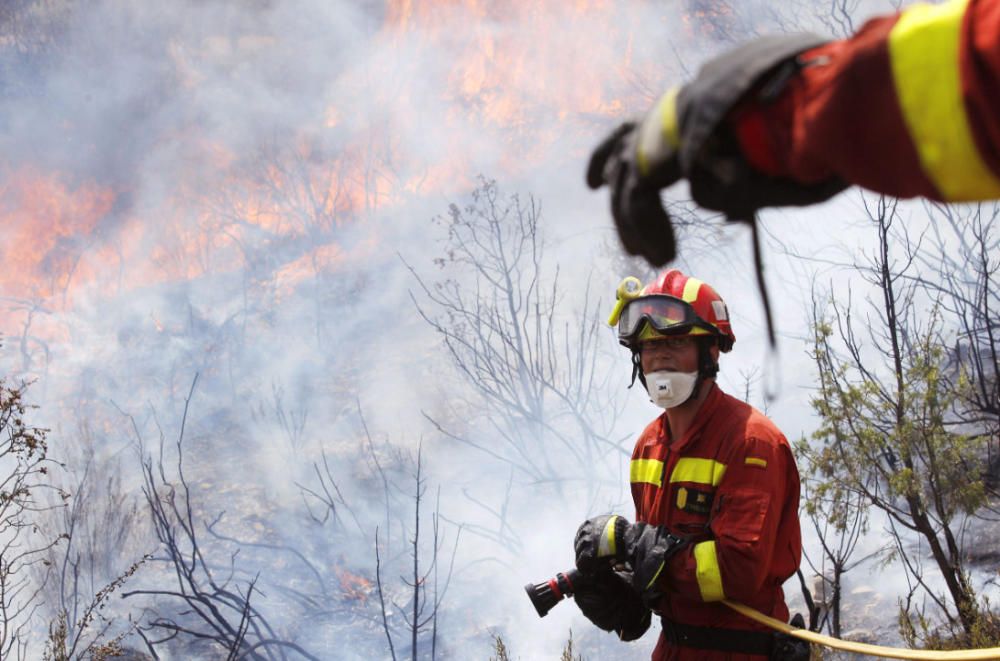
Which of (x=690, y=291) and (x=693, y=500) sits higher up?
(x=690, y=291)

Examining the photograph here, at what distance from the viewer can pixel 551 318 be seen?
1371 centimetres

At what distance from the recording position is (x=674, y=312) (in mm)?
3111

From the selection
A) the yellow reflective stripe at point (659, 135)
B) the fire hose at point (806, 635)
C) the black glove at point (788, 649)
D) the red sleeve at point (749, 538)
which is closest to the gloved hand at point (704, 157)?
the yellow reflective stripe at point (659, 135)

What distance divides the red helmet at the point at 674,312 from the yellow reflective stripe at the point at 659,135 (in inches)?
72.9

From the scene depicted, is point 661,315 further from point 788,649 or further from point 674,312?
point 788,649

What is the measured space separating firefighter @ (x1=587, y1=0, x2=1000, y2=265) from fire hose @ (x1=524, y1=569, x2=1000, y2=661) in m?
1.30

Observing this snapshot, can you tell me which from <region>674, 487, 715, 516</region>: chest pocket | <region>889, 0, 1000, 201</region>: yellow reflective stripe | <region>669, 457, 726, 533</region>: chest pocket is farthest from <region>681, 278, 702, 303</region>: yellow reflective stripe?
<region>889, 0, 1000, 201</region>: yellow reflective stripe

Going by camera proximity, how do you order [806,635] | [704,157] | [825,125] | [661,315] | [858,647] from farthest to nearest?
1. [661,315]
2. [806,635]
3. [858,647]
4. [704,157]
5. [825,125]

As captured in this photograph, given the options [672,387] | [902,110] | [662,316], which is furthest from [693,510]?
[902,110]

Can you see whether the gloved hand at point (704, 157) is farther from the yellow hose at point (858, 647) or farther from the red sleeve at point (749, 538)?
the red sleeve at point (749, 538)

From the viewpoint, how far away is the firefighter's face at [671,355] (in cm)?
310

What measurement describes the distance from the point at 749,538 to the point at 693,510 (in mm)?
291

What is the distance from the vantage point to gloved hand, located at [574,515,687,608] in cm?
267

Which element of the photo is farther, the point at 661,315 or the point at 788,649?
the point at 661,315
